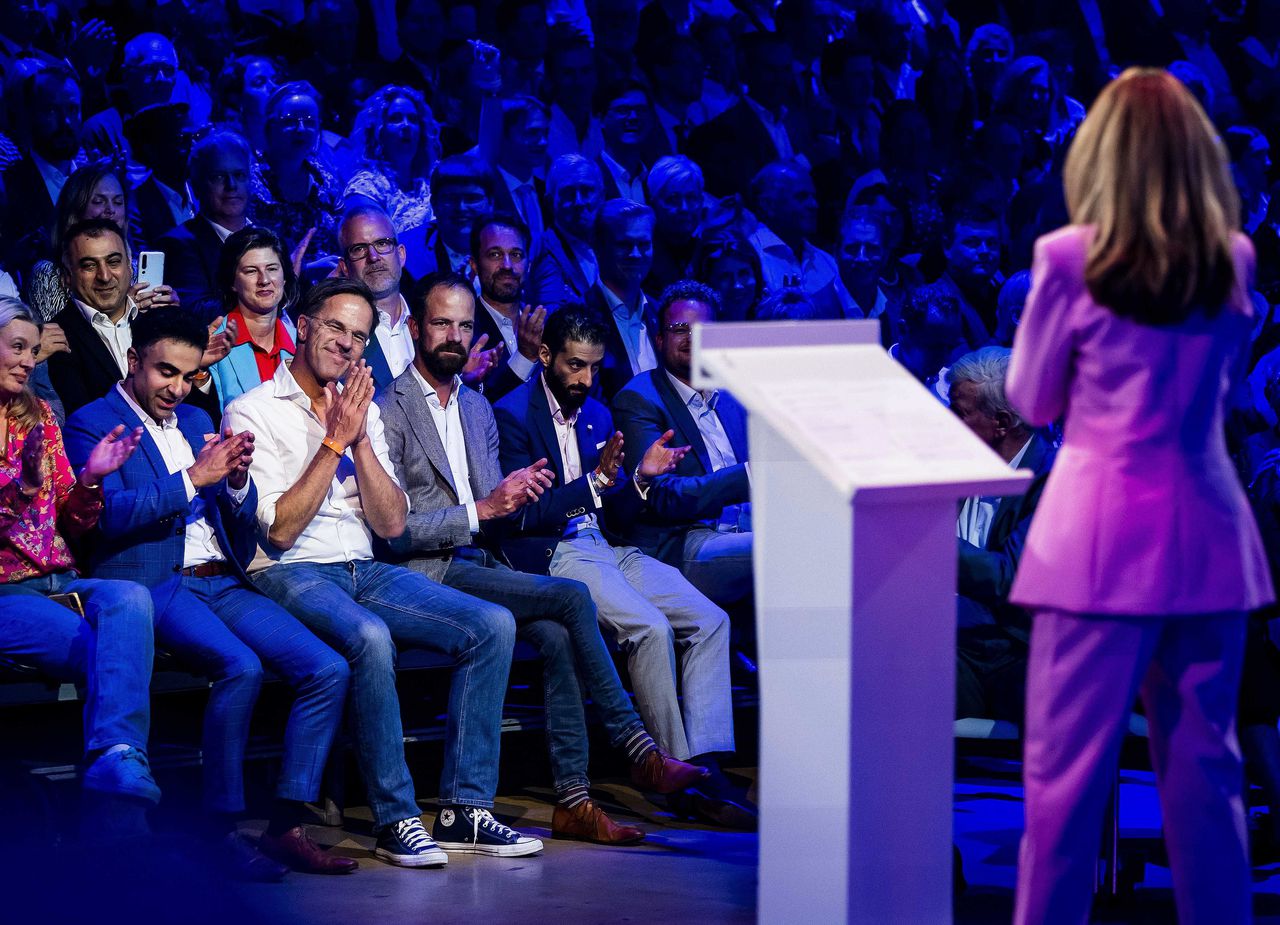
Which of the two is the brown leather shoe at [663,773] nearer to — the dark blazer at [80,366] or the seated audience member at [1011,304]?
the dark blazer at [80,366]

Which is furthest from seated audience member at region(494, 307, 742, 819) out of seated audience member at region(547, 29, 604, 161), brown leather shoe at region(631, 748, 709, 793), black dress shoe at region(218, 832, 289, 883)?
seated audience member at region(547, 29, 604, 161)

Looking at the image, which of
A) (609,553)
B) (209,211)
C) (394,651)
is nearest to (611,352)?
(609,553)

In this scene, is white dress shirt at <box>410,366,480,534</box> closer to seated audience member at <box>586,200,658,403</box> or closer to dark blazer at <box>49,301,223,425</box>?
dark blazer at <box>49,301,223,425</box>

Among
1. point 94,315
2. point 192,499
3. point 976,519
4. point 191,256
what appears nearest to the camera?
point 192,499

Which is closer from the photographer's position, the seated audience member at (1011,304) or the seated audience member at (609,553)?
the seated audience member at (609,553)

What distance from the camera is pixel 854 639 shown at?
6.65 feet

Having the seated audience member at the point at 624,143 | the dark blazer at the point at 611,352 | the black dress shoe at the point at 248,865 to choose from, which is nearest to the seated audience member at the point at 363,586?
the black dress shoe at the point at 248,865

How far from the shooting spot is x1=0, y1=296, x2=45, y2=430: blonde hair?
3606 mm

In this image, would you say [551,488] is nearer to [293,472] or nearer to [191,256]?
[293,472]

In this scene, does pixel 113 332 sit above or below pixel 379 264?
below

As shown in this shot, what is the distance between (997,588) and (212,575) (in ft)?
5.80

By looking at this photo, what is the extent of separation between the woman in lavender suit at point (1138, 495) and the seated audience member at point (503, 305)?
2931 mm

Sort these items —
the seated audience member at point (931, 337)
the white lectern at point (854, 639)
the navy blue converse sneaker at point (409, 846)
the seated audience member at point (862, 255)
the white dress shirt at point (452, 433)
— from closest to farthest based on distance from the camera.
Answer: the white lectern at point (854, 639) < the navy blue converse sneaker at point (409, 846) < the white dress shirt at point (452, 433) < the seated audience member at point (931, 337) < the seated audience member at point (862, 255)

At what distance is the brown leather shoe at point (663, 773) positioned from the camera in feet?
13.4
